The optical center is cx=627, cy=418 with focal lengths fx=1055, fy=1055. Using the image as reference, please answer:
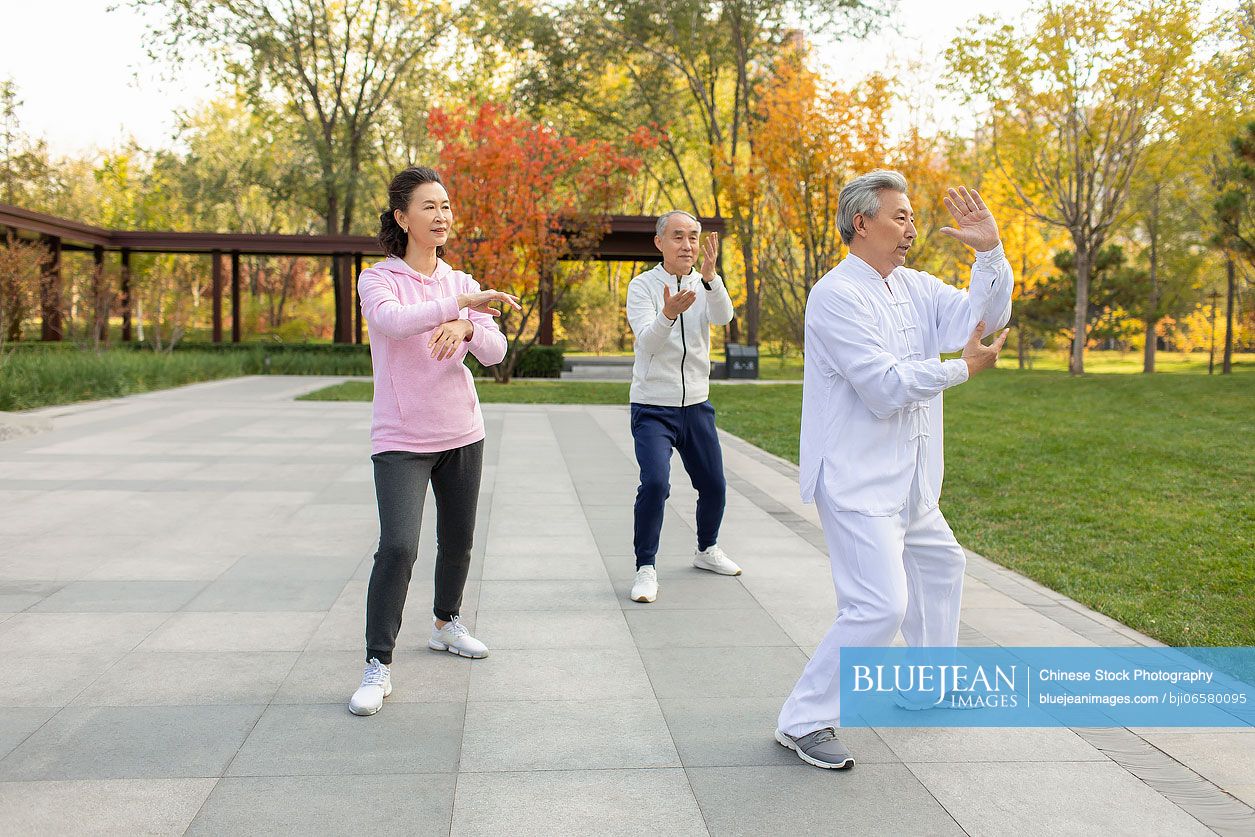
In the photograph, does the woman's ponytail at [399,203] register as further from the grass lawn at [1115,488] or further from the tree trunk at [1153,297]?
the tree trunk at [1153,297]

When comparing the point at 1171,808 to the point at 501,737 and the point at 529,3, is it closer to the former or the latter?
the point at 501,737

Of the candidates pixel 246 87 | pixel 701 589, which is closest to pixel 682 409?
pixel 701 589

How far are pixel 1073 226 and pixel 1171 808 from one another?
78.0ft

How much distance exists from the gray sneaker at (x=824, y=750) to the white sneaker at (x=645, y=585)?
6.22ft

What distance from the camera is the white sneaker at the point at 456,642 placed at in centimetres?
419

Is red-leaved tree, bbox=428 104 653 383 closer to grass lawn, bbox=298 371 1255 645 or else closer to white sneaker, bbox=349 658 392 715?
grass lawn, bbox=298 371 1255 645

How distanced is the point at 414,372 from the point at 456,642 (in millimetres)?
1172

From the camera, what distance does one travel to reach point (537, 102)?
31.6m

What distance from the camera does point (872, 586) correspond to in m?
3.08

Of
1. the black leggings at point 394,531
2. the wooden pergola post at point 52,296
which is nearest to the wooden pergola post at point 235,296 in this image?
the wooden pergola post at point 52,296

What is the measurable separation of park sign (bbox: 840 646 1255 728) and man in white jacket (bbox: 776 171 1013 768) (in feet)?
0.55

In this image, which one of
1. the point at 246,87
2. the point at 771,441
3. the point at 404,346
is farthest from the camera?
the point at 246,87

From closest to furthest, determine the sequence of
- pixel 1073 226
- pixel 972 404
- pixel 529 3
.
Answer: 1. pixel 972 404
2. pixel 1073 226
3. pixel 529 3

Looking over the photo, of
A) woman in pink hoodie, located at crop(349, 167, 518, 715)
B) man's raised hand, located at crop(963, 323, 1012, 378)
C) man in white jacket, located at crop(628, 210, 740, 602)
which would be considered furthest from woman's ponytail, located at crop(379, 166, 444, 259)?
man's raised hand, located at crop(963, 323, 1012, 378)
